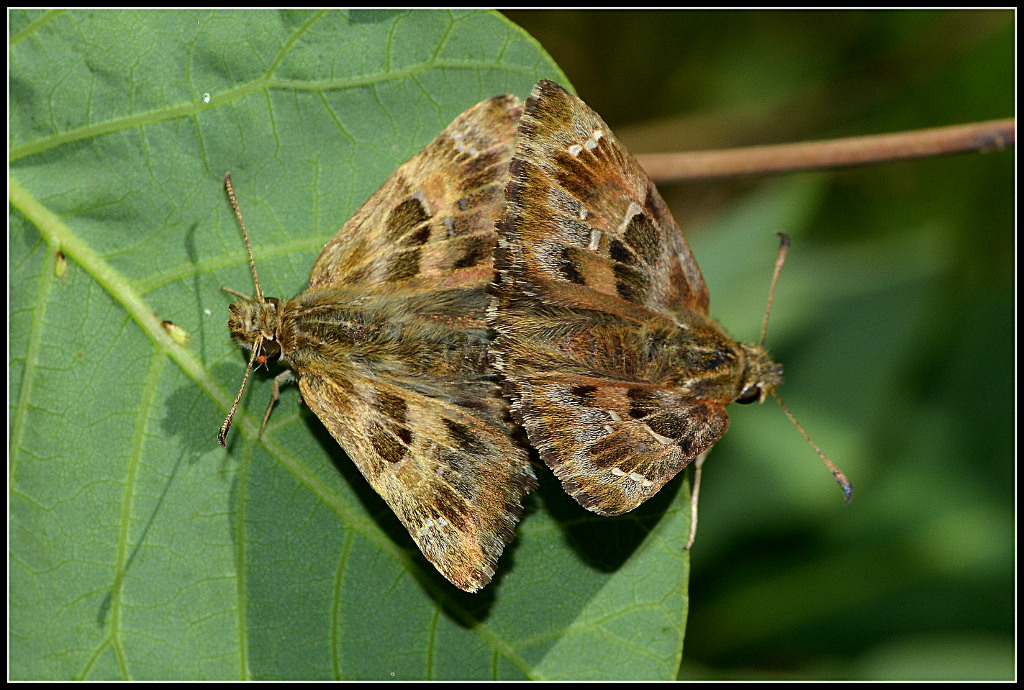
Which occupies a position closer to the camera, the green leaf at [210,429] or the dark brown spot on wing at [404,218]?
the green leaf at [210,429]

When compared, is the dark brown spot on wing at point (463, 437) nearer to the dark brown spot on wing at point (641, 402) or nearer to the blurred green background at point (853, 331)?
the dark brown spot on wing at point (641, 402)

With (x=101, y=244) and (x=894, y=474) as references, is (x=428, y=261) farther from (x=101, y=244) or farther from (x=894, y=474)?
(x=894, y=474)

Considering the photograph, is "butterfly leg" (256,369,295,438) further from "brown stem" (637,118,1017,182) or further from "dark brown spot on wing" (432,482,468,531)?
"brown stem" (637,118,1017,182)

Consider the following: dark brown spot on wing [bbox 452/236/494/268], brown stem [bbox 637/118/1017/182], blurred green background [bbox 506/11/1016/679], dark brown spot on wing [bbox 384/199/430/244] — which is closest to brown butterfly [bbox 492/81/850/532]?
dark brown spot on wing [bbox 452/236/494/268]

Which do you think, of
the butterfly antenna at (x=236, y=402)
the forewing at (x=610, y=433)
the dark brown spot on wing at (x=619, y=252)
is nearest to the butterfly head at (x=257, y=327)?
the butterfly antenna at (x=236, y=402)

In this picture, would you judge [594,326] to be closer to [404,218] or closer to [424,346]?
[424,346]

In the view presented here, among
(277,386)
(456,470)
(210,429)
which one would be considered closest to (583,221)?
(456,470)
